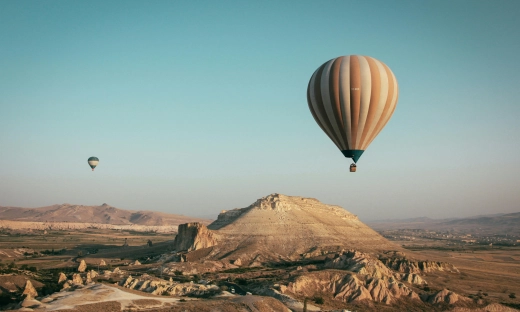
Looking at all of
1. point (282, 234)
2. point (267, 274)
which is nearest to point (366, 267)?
point (267, 274)

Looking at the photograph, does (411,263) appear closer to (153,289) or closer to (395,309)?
(395,309)

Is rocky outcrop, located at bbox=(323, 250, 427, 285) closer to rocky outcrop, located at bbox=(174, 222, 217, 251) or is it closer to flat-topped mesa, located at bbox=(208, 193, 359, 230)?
rocky outcrop, located at bbox=(174, 222, 217, 251)

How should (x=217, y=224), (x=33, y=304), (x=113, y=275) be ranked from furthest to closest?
1. (x=217, y=224)
2. (x=113, y=275)
3. (x=33, y=304)

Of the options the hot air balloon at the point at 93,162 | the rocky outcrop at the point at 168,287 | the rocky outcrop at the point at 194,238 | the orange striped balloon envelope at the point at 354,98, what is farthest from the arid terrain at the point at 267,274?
the hot air balloon at the point at 93,162

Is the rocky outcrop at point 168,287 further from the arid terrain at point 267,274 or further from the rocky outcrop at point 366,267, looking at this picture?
the rocky outcrop at point 366,267

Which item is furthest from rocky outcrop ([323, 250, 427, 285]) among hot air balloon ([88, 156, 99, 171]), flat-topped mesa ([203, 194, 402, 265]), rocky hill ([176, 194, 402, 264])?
hot air balloon ([88, 156, 99, 171])

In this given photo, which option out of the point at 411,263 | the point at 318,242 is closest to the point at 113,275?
the point at 318,242
